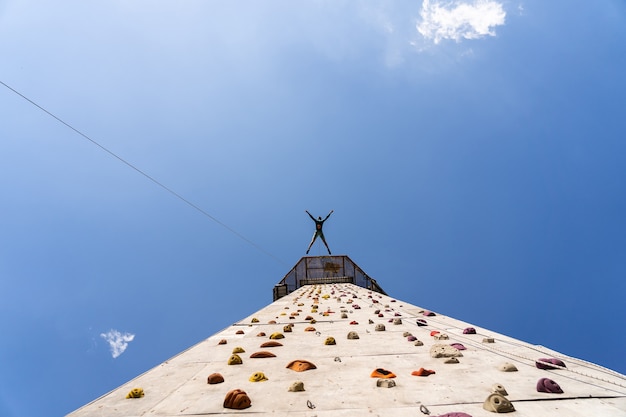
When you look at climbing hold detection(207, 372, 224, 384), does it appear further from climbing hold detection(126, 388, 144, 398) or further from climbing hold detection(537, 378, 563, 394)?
climbing hold detection(537, 378, 563, 394)

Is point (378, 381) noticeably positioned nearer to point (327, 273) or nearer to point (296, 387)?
point (296, 387)

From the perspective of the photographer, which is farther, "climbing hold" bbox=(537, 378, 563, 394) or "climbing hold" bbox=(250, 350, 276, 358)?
"climbing hold" bbox=(250, 350, 276, 358)

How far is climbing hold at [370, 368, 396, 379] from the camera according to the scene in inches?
141

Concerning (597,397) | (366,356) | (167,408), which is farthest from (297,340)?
(597,397)

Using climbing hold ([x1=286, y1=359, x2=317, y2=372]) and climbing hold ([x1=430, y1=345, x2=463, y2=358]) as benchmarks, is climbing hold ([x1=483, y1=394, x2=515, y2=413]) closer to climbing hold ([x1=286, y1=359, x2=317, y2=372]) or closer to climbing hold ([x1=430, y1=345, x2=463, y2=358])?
climbing hold ([x1=430, y1=345, x2=463, y2=358])

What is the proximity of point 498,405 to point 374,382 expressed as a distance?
1194mm

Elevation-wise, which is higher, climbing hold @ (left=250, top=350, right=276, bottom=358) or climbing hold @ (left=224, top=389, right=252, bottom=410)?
climbing hold @ (left=250, top=350, right=276, bottom=358)

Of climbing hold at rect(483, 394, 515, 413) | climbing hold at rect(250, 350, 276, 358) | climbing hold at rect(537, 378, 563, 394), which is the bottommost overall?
climbing hold at rect(483, 394, 515, 413)

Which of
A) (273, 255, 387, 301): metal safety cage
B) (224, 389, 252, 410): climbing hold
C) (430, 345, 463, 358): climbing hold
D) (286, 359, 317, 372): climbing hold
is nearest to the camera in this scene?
(224, 389, 252, 410): climbing hold

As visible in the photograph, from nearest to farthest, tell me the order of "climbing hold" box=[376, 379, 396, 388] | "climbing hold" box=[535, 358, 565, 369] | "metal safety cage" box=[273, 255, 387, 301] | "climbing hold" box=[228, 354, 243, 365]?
"climbing hold" box=[376, 379, 396, 388] < "climbing hold" box=[535, 358, 565, 369] < "climbing hold" box=[228, 354, 243, 365] < "metal safety cage" box=[273, 255, 387, 301]

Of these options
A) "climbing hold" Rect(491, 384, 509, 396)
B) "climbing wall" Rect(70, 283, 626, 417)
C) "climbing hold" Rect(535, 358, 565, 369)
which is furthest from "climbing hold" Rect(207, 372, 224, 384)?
"climbing hold" Rect(535, 358, 565, 369)

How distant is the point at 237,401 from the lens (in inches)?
116

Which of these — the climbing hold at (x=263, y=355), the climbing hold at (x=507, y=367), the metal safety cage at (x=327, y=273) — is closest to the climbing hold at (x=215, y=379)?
the climbing hold at (x=263, y=355)

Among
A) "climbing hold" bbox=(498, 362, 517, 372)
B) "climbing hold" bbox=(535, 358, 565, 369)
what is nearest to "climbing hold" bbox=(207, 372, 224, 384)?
"climbing hold" bbox=(498, 362, 517, 372)
